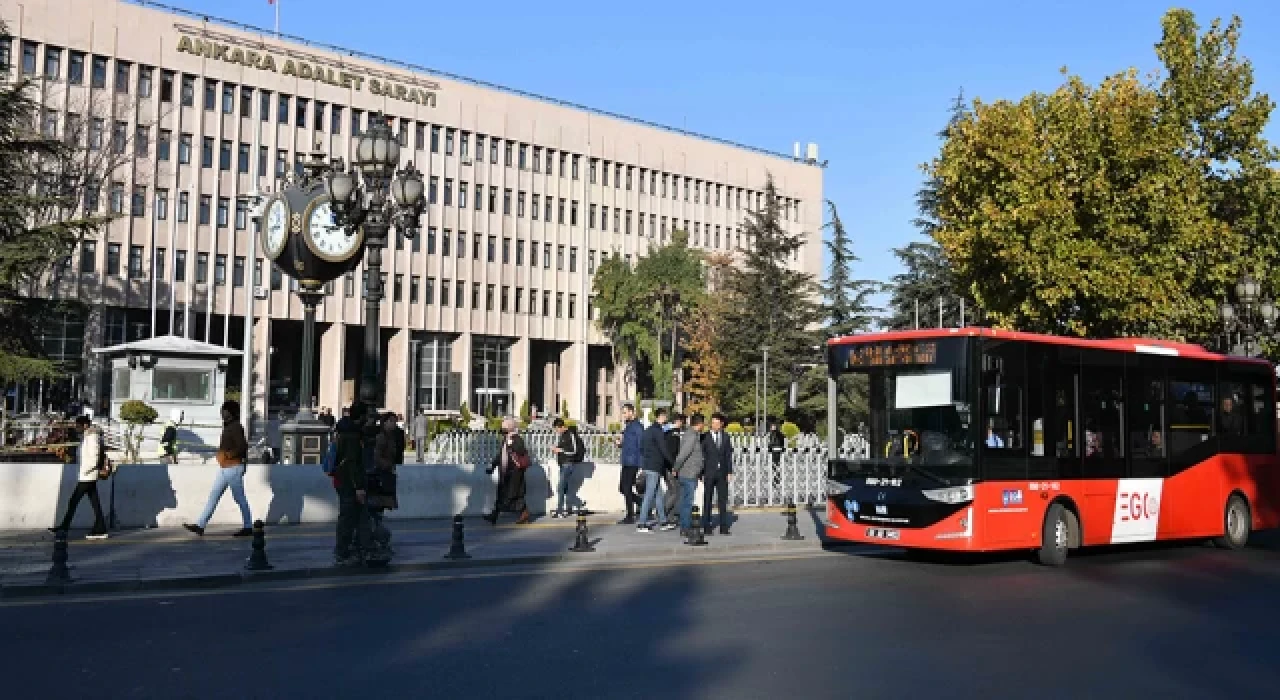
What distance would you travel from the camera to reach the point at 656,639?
9.48 m

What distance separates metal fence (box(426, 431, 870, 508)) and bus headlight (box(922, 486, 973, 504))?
944 cm

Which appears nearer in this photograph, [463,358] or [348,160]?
[348,160]

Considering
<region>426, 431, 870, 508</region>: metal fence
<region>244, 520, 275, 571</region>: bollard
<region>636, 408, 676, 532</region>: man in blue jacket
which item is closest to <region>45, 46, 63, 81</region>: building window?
<region>426, 431, 870, 508</region>: metal fence

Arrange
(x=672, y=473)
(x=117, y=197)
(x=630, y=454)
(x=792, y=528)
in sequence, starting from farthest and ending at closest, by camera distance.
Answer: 1. (x=117, y=197)
2. (x=630, y=454)
3. (x=672, y=473)
4. (x=792, y=528)

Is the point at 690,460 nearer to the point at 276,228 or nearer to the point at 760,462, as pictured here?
the point at 760,462

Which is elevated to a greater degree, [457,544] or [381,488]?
[381,488]

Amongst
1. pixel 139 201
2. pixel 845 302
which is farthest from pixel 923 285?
pixel 139 201

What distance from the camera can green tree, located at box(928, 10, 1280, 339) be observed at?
27.5 meters

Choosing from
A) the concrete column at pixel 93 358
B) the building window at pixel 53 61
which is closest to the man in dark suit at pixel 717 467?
the concrete column at pixel 93 358

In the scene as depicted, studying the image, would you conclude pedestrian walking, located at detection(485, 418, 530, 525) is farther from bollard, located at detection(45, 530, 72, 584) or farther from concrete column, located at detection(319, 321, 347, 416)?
concrete column, located at detection(319, 321, 347, 416)

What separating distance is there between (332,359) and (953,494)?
2345 inches

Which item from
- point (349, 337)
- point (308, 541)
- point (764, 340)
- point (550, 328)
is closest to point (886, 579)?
point (308, 541)

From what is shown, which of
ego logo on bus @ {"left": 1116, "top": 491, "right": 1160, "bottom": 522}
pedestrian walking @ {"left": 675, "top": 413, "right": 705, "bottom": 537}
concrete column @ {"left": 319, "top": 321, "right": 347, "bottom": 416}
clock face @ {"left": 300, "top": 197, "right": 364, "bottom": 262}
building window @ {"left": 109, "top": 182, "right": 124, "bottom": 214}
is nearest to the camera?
ego logo on bus @ {"left": 1116, "top": 491, "right": 1160, "bottom": 522}

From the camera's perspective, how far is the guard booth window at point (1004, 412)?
1490cm
